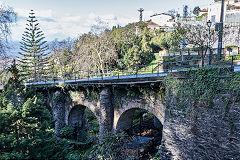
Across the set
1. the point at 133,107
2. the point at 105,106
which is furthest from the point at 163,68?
the point at 105,106

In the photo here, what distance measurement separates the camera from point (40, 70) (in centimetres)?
3089

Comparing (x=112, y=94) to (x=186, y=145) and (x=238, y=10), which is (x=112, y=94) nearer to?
(x=186, y=145)

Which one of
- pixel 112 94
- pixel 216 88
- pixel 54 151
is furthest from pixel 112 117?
pixel 216 88

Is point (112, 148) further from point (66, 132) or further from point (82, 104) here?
point (66, 132)

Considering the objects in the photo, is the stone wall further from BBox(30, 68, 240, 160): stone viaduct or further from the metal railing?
the metal railing

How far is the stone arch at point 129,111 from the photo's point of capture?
9.04m

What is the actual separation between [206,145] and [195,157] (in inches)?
23.0

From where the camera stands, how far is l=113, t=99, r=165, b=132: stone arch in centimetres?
904

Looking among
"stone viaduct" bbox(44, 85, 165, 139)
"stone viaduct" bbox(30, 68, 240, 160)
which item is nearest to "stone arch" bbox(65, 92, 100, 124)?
"stone viaduct" bbox(44, 85, 165, 139)

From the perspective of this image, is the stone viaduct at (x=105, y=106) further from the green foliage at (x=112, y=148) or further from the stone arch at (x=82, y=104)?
the green foliage at (x=112, y=148)

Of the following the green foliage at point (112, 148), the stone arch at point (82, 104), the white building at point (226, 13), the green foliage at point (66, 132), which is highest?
the white building at point (226, 13)

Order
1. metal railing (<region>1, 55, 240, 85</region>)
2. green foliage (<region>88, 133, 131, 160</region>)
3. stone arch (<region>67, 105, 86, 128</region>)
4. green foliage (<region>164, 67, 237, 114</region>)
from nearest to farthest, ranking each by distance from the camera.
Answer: green foliage (<region>164, 67, 237, 114</region>), metal railing (<region>1, 55, 240, 85</region>), green foliage (<region>88, 133, 131, 160</region>), stone arch (<region>67, 105, 86, 128</region>)

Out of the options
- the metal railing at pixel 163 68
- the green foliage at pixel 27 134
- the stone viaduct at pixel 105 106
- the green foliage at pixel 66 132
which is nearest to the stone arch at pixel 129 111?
the stone viaduct at pixel 105 106

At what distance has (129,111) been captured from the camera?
1104cm
